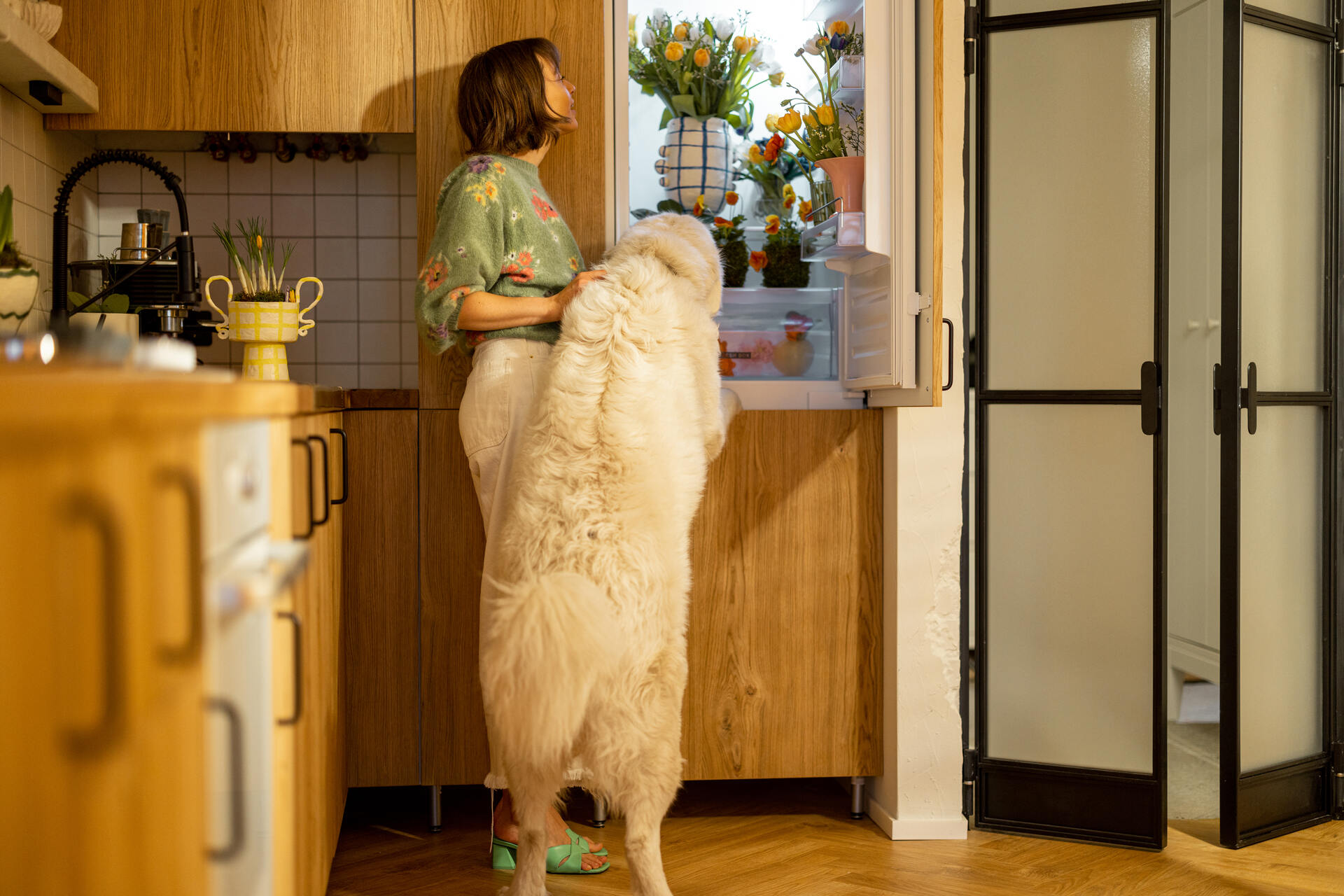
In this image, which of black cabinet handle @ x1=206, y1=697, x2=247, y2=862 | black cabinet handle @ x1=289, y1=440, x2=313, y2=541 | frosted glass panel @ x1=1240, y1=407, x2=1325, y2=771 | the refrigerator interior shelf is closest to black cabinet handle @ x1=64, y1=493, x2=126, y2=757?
black cabinet handle @ x1=206, y1=697, x2=247, y2=862

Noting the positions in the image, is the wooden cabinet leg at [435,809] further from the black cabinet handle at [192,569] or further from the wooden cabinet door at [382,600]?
the black cabinet handle at [192,569]

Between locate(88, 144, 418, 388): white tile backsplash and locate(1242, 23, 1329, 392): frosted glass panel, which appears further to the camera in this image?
locate(88, 144, 418, 388): white tile backsplash

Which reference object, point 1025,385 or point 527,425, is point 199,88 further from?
point 1025,385

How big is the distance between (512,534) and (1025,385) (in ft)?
4.29

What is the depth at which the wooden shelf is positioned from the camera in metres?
1.76

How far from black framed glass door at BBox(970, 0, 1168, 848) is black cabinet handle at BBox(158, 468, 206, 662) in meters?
1.91

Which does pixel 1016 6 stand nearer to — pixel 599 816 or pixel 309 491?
pixel 309 491

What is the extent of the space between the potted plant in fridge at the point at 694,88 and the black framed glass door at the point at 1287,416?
1180mm

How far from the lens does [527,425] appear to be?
1709mm

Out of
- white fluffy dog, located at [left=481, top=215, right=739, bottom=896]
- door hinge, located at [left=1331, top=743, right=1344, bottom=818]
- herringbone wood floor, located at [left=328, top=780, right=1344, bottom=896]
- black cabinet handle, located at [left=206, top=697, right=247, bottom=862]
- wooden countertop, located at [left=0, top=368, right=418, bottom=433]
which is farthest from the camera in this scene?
door hinge, located at [left=1331, top=743, right=1344, bottom=818]

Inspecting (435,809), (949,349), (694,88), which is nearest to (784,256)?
(694,88)

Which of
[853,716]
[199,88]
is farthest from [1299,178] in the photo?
[199,88]

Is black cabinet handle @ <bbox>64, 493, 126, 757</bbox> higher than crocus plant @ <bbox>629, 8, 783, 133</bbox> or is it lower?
lower

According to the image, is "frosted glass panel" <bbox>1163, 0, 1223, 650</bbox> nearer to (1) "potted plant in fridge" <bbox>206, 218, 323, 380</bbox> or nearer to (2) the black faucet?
(1) "potted plant in fridge" <bbox>206, 218, 323, 380</bbox>
